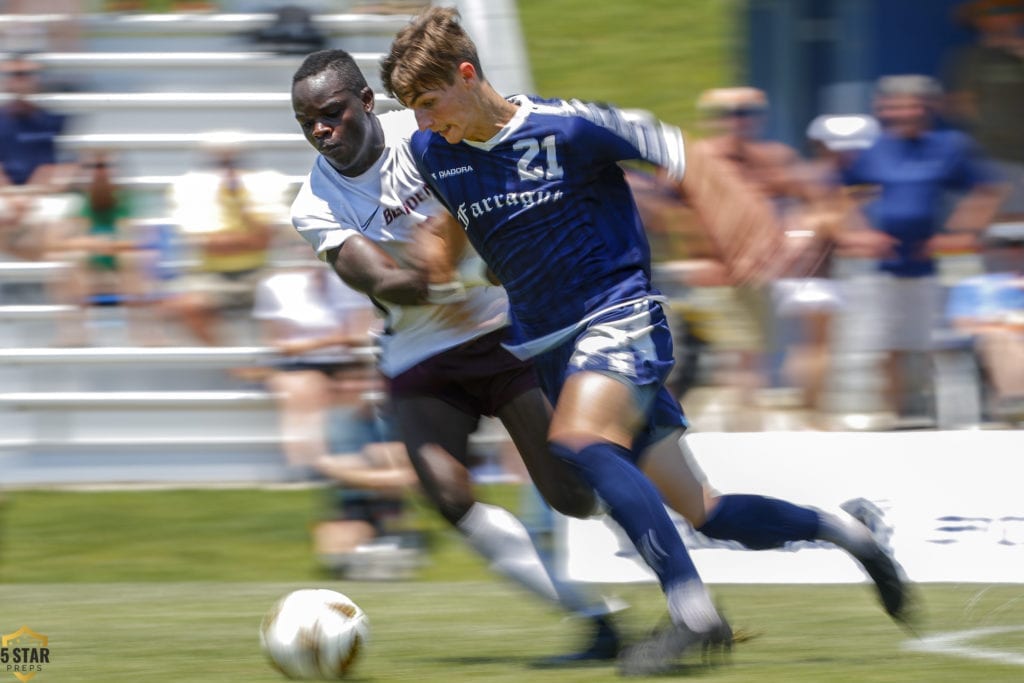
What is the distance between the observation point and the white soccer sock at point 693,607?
4613 millimetres

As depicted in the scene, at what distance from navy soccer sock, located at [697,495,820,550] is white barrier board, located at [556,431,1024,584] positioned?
196 centimetres

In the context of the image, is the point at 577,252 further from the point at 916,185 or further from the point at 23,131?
the point at 23,131

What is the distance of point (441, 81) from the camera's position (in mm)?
4844

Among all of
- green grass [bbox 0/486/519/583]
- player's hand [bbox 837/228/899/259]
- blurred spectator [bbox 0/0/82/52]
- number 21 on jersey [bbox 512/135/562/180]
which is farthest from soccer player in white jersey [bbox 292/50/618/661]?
blurred spectator [bbox 0/0/82/52]

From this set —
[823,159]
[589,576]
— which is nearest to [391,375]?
[589,576]

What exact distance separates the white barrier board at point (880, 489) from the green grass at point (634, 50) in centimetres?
642

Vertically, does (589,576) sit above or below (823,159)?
below

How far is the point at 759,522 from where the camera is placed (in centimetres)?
525

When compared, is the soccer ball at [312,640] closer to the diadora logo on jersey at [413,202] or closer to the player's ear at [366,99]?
the diadora logo on jersey at [413,202]

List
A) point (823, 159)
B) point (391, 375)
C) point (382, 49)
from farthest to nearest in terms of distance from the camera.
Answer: point (382, 49), point (823, 159), point (391, 375)

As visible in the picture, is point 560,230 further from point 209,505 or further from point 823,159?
point 209,505

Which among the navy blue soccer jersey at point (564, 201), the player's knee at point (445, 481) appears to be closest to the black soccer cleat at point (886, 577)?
the navy blue soccer jersey at point (564, 201)

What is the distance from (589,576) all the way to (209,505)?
11.8ft

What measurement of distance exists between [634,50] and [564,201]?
10138mm
